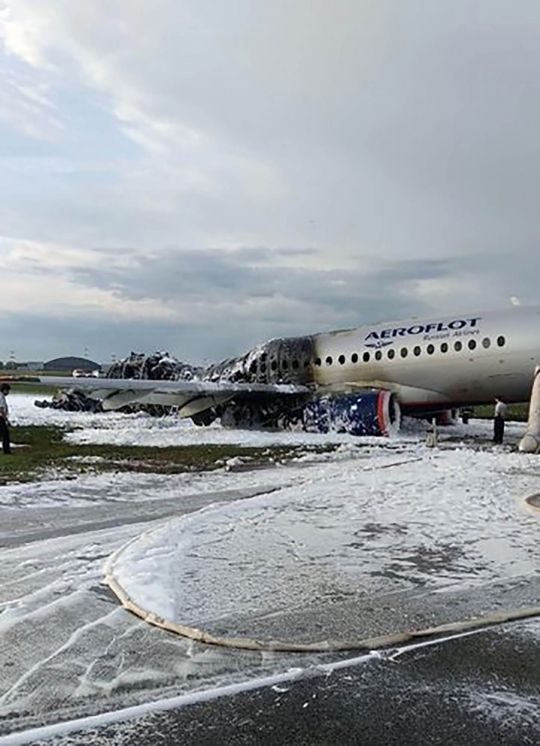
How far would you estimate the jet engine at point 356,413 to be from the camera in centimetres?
2062

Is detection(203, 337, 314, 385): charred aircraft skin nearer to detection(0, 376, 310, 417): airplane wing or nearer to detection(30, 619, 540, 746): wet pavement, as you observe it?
detection(0, 376, 310, 417): airplane wing

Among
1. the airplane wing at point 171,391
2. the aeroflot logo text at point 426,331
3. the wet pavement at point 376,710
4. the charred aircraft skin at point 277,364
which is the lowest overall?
the wet pavement at point 376,710

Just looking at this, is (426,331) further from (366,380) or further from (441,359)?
(366,380)

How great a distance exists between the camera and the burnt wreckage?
21.0 meters

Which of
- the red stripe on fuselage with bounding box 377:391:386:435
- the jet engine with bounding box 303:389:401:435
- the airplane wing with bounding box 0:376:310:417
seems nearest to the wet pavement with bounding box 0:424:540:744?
the red stripe on fuselage with bounding box 377:391:386:435

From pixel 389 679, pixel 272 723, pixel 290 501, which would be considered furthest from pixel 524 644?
pixel 290 501

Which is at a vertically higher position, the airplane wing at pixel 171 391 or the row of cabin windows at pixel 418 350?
the row of cabin windows at pixel 418 350

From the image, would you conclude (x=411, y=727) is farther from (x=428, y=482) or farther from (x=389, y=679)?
(x=428, y=482)

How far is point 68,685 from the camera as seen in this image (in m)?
3.82

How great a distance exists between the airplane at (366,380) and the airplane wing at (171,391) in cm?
3

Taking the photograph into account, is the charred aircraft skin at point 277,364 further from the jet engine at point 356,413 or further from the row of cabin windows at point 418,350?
the jet engine at point 356,413

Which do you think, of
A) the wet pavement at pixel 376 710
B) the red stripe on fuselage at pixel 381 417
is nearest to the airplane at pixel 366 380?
the red stripe on fuselage at pixel 381 417

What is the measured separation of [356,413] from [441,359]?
286cm

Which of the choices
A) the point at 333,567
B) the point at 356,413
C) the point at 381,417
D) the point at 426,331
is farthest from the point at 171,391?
the point at 333,567
